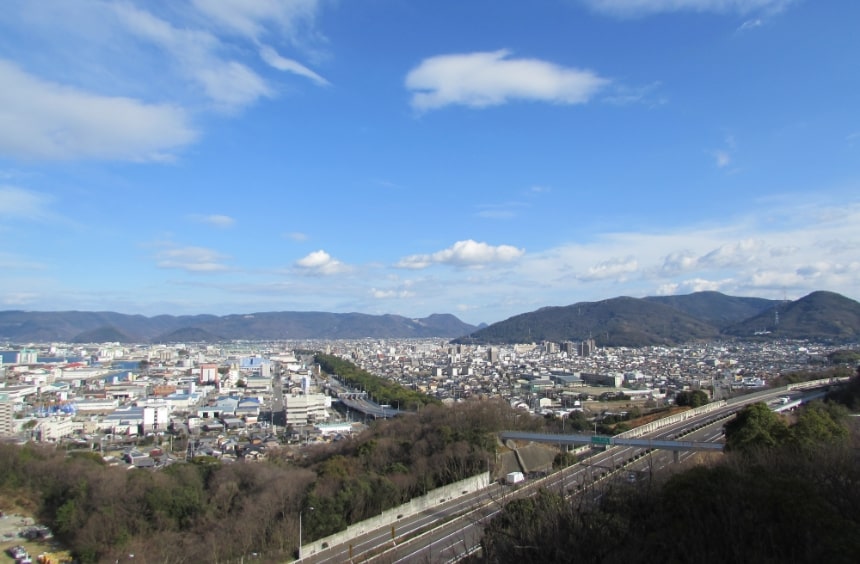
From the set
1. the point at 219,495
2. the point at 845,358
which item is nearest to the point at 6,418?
the point at 219,495

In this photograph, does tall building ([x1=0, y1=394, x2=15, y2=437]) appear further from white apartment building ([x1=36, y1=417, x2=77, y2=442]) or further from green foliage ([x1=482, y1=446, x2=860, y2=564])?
Result: green foliage ([x1=482, y1=446, x2=860, y2=564])

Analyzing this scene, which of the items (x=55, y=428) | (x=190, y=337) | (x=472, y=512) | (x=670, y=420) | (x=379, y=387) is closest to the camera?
(x=472, y=512)

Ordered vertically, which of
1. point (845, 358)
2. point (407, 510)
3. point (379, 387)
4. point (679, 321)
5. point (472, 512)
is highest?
point (679, 321)

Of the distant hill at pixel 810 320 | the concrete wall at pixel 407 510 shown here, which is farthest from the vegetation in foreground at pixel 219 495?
the distant hill at pixel 810 320

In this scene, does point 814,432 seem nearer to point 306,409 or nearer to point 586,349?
point 306,409

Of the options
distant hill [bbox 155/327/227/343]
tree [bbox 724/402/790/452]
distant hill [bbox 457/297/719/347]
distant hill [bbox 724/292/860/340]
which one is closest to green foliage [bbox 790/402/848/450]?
tree [bbox 724/402/790/452]

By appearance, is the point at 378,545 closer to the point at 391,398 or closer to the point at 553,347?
the point at 391,398

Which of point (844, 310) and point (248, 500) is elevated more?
point (844, 310)

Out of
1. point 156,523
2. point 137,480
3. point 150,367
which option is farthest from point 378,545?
point 150,367
